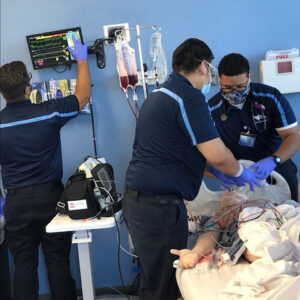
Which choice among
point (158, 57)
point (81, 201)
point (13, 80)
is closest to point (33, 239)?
point (81, 201)

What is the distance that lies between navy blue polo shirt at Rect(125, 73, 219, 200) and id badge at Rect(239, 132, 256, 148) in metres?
0.60

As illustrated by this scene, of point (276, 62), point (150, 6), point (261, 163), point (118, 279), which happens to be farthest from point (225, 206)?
point (150, 6)

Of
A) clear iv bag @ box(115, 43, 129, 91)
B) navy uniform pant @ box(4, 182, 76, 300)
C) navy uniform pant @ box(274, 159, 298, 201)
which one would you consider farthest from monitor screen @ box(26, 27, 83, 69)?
navy uniform pant @ box(274, 159, 298, 201)

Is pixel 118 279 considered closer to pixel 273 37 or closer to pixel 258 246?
pixel 258 246

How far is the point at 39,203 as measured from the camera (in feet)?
6.74

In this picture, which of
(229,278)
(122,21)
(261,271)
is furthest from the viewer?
(122,21)

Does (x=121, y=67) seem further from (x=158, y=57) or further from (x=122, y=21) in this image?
(x=122, y=21)

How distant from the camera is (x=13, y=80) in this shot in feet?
6.40

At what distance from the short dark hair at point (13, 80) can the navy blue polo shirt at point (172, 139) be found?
812mm

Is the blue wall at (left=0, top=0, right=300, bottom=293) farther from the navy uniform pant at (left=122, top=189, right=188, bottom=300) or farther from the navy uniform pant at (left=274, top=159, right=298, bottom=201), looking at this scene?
the navy uniform pant at (left=122, top=189, right=188, bottom=300)

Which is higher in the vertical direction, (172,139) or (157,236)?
(172,139)

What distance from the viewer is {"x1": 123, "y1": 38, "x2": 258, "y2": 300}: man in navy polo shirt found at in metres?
1.45

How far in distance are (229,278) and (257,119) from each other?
0.97m

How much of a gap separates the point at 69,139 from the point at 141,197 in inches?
44.2
